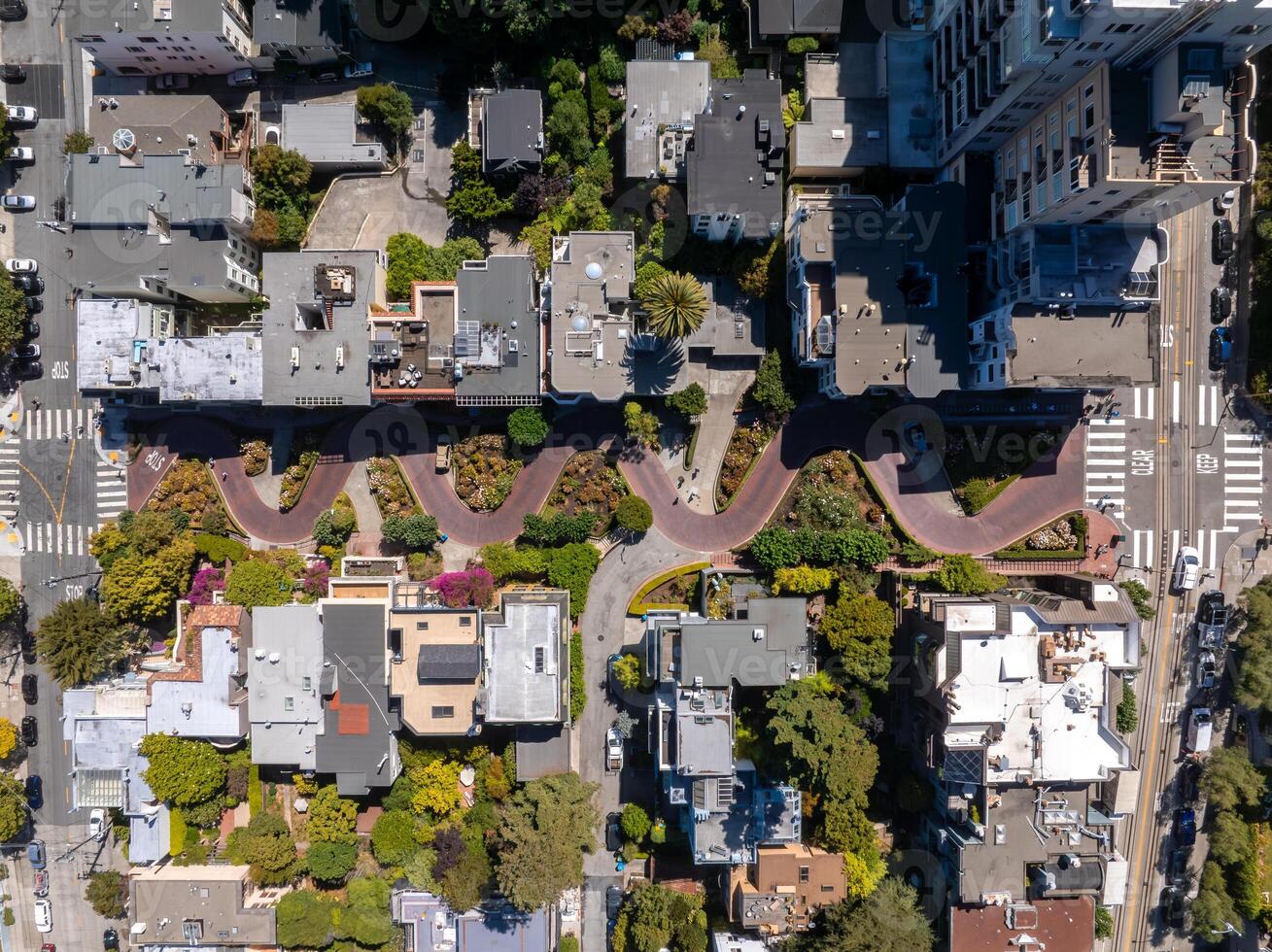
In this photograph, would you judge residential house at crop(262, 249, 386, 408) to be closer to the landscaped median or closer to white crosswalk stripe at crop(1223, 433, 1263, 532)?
Result: the landscaped median

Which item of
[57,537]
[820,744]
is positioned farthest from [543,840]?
[57,537]

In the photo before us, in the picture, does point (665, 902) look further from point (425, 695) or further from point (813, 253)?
point (813, 253)

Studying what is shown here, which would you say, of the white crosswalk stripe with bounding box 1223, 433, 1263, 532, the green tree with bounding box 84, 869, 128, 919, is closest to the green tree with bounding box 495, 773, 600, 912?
the green tree with bounding box 84, 869, 128, 919

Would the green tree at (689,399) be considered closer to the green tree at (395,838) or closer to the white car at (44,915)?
the green tree at (395,838)

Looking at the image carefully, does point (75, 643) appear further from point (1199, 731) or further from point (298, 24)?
point (1199, 731)

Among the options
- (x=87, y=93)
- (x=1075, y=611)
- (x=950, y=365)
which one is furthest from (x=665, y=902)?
(x=87, y=93)

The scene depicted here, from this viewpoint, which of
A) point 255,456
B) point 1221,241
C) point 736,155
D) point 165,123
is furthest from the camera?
point 255,456
